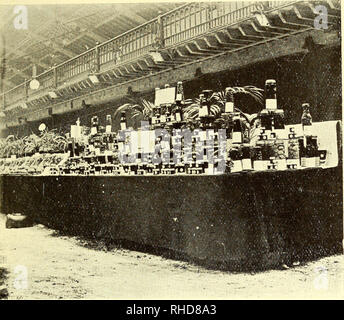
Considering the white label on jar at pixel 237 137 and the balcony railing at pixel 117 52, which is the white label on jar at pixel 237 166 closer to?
the white label on jar at pixel 237 137

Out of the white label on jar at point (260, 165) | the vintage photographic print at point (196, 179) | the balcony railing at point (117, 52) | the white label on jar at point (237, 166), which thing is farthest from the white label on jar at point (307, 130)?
the balcony railing at point (117, 52)

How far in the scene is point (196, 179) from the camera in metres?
2.04

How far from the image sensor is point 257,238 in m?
1.88

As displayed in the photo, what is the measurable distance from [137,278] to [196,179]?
0.63 metres

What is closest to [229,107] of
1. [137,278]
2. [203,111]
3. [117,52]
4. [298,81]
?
[203,111]

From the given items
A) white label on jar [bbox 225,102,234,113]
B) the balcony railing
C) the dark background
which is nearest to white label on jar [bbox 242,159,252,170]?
white label on jar [bbox 225,102,234,113]

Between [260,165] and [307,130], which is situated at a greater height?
[307,130]

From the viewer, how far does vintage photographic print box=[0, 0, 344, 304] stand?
77.9 inches

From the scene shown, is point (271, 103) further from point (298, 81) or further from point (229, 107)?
point (298, 81)

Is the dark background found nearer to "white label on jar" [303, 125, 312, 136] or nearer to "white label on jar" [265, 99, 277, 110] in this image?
"white label on jar" [303, 125, 312, 136]

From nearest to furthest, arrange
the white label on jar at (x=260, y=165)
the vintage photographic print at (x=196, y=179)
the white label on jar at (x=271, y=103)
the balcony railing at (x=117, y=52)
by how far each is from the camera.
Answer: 1. the vintage photographic print at (x=196, y=179)
2. the white label on jar at (x=260, y=165)
3. the white label on jar at (x=271, y=103)
4. the balcony railing at (x=117, y=52)

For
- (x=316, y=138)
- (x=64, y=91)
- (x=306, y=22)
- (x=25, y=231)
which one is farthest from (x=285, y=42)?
(x=64, y=91)

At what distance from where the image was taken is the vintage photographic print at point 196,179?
1.98m
